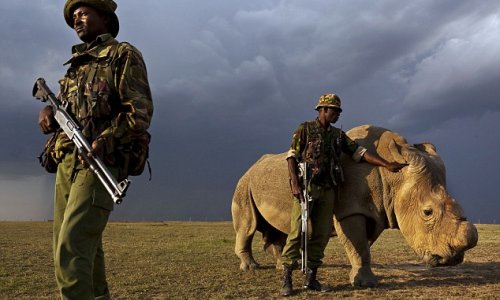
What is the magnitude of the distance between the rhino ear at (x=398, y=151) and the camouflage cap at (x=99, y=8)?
4627mm

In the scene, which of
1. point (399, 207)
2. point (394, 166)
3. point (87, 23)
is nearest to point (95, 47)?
point (87, 23)

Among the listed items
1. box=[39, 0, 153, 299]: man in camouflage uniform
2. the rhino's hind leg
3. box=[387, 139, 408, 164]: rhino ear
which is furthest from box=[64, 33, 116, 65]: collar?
the rhino's hind leg

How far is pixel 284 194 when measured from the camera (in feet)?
28.0

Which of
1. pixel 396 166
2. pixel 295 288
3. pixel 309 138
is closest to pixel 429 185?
pixel 396 166

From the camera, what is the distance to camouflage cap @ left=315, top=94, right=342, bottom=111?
269 inches

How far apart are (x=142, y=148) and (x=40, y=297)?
3890mm

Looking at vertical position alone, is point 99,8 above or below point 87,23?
above

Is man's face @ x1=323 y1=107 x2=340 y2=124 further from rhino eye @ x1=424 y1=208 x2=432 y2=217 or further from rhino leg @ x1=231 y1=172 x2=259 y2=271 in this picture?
rhino leg @ x1=231 y1=172 x2=259 y2=271

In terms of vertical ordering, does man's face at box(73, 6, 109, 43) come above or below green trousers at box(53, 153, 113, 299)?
above

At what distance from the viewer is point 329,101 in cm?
684

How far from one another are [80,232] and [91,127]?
2.41 ft

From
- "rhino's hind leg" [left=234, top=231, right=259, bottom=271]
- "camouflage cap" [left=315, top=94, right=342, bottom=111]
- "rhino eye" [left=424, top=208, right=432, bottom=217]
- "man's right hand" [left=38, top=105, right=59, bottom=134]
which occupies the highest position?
"camouflage cap" [left=315, top=94, right=342, bottom=111]

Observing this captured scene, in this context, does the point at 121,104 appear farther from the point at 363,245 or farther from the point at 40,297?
the point at 363,245

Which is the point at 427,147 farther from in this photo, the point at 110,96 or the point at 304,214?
the point at 110,96
